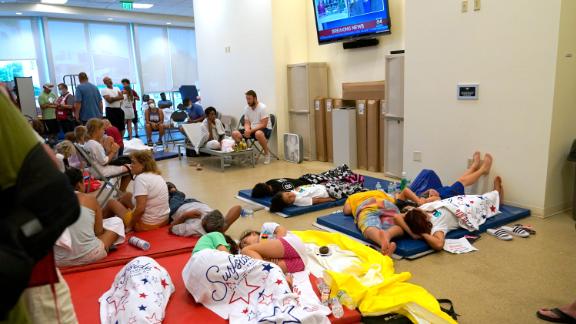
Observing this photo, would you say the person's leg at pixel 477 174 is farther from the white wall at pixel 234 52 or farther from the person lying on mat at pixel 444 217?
the white wall at pixel 234 52

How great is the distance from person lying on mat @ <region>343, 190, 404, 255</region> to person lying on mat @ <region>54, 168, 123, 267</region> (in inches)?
83.7

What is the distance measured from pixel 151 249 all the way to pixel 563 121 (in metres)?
3.95

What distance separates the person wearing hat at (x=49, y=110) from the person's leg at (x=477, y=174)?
31.6 ft

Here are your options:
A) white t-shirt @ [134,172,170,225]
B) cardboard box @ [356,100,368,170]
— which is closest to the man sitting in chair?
cardboard box @ [356,100,368,170]

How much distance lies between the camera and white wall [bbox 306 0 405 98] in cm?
627

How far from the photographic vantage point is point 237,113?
8992mm

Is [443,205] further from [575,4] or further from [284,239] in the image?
[575,4]

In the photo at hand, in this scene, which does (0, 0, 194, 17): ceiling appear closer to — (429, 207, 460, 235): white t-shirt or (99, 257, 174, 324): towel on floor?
(429, 207, 460, 235): white t-shirt

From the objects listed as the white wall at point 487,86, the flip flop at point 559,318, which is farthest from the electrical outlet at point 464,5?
the flip flop at point 559,318

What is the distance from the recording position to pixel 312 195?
4.88 m

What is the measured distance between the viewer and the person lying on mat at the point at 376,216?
3.49 m

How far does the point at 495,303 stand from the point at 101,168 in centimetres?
413

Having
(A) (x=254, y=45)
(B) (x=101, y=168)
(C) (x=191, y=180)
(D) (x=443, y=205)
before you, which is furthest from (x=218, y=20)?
(D) (x=443, y=205)

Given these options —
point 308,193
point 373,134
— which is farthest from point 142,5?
point 308,193
